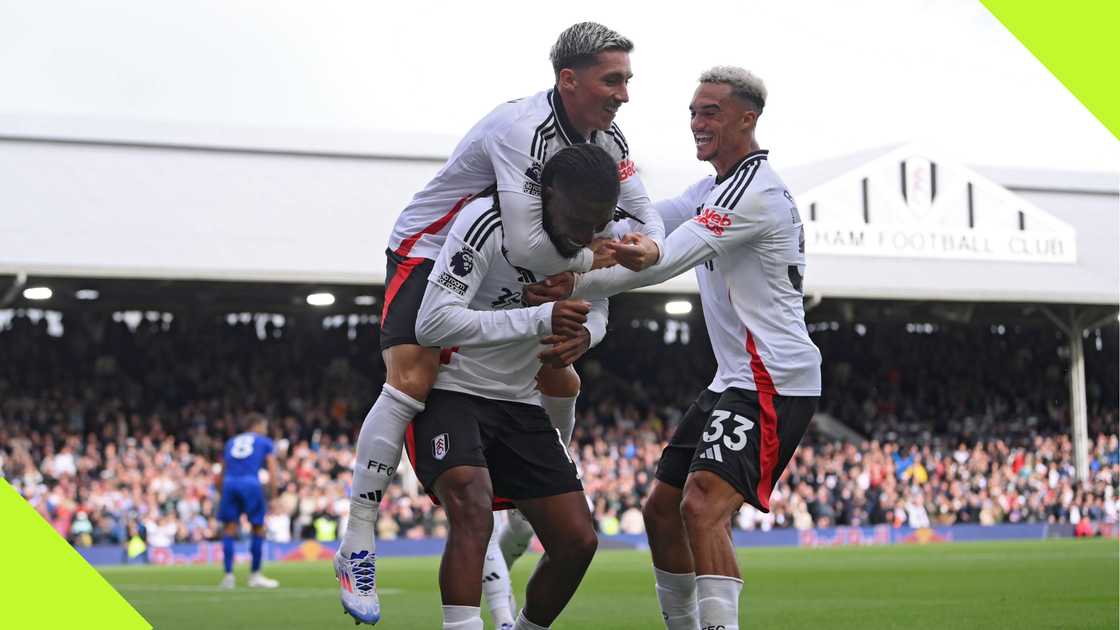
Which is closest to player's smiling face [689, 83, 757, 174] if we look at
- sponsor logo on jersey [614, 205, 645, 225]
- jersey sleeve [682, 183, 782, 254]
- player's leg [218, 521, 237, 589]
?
jersey sleeve [682, 183, 782, 254]

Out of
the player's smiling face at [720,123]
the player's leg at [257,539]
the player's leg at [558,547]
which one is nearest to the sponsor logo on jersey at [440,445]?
the player's leg at [558,547]

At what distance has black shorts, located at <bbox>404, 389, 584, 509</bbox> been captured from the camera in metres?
5.93

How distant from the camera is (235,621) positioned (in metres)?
10.8

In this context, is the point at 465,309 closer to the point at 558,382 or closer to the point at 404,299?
the point at 404,299

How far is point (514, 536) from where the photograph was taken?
7922 millimetres

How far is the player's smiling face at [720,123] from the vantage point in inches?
256

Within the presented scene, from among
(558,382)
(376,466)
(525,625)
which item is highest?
(558,382)

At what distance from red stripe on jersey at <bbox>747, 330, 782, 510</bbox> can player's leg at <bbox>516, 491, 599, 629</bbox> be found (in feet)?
2.57

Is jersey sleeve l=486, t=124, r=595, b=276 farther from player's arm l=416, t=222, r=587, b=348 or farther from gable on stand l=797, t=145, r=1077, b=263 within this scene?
gable on stand l=797, t=145, r=1077, b=263

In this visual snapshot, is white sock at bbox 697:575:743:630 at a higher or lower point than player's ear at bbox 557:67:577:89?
lower

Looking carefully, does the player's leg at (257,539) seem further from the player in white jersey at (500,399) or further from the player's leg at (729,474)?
the player's leg at (729,474)

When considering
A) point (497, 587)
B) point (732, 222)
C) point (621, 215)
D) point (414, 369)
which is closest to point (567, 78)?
point (621, 215)

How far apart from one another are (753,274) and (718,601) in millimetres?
1475

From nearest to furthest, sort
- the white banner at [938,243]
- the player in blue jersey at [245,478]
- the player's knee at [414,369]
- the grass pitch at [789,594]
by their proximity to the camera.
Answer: the player's knee at [414,369] → the grass pitch at [789,594] → the player in blue jersey at [245,478] → the white banner at [938,243]
